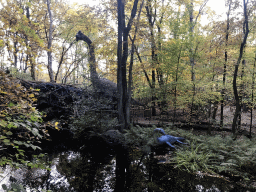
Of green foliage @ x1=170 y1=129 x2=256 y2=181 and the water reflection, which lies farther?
green foliage @ x1=170 y1=129 x2=256 y2=181

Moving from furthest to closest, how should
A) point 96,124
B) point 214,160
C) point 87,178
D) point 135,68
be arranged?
1. point 135,68
2. point 96,124
3. point 214,160
4. point 87,178

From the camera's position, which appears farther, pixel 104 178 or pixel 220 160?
pixel 220 160

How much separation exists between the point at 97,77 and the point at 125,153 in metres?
4.28

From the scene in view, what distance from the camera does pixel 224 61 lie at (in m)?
8.97

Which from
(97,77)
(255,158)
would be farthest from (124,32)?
(255,158)

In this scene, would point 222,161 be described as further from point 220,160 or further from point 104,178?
point 104,178

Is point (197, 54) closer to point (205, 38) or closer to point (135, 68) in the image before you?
point (205, 38)

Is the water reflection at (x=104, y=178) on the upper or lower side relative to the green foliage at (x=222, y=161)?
lower

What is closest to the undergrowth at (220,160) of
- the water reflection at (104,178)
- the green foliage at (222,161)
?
the green foliage at (222,161)

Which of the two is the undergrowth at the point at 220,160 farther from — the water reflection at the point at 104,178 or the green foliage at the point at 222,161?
the water reflection at the point at 104,178

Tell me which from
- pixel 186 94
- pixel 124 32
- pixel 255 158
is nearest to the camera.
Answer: pixel 255 158

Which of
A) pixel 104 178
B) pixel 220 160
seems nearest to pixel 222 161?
pixel 220 160

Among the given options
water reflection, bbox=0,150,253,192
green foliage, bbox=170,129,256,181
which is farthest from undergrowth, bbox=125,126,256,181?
water reflection, bbox=0,150,253,192

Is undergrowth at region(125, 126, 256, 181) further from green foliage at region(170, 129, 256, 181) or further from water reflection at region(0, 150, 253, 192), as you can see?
water reflection at region(0, 150, 253, 192)
